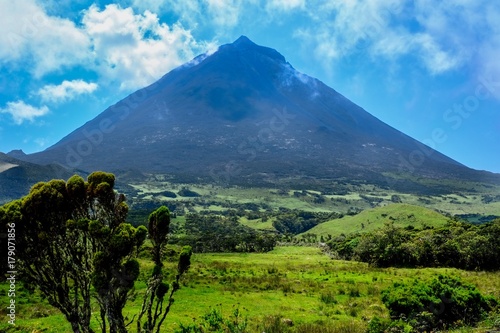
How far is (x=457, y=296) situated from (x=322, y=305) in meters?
7.01

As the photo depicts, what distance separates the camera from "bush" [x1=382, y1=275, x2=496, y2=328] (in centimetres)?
1419

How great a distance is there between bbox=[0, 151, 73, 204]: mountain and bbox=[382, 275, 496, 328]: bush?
17640 centimetres

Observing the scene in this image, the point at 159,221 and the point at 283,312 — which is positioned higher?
the point at 159,221

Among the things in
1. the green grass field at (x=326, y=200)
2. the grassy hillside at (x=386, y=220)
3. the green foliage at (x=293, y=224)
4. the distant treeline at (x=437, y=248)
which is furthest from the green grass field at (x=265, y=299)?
the green grass field at (x=326, y=200)

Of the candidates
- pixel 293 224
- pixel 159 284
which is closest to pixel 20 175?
pixel 293 224

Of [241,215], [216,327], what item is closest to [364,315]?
[216,327]

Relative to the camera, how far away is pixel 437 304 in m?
14.5

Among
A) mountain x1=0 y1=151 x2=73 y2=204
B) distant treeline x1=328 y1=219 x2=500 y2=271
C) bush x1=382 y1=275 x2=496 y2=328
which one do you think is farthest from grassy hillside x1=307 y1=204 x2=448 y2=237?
mountain x1=0 y1=151 x2=73 y2=204

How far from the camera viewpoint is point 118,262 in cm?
741

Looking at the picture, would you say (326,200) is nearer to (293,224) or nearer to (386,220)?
(293,224)

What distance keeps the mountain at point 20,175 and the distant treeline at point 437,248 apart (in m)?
161

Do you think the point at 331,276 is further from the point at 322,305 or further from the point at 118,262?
the point at 118,262

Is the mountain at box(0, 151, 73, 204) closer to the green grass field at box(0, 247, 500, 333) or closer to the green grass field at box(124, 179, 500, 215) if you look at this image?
the green grass field at box(124, 179, 500, 215)

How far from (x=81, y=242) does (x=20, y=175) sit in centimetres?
19852
